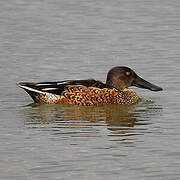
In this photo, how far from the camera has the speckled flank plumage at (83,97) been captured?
13.7 metres

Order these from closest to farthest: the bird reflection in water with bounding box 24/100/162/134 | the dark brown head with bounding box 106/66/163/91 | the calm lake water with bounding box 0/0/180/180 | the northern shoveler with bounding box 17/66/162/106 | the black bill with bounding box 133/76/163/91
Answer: the calm lake water with bounding box 0/0/180/180 → the bird reflection in water with bounding box 24/100/162/134 → the northern shoveler with bounding box 17/66/162/106 → the black bill with bounding box 133/76/163/91 → the dark brown head with bounding box 106/66/163/91

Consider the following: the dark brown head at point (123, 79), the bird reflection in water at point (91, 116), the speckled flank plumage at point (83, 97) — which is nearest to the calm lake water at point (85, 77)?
the bird reflection in water at point (91, 116)

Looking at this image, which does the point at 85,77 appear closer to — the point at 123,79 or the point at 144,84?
the point at 123,79

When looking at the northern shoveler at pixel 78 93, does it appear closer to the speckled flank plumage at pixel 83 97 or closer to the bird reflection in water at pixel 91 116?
the speckled flank plumage at pixel 83 97

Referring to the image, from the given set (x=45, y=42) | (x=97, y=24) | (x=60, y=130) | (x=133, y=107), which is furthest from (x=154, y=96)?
(x=97, y=24)

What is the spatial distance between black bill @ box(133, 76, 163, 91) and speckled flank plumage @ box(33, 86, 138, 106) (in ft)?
1.35

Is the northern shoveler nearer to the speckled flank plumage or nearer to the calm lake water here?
the speckled flank plumage

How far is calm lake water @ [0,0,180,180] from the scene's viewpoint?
909 centimetres

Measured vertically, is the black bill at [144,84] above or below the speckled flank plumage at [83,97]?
above

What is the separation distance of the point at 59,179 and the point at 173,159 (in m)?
1.60

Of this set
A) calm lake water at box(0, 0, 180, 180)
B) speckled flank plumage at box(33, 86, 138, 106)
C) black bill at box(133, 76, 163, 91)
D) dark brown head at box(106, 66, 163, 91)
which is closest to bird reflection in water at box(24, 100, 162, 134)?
calm lake water at box(0, 0, 180, 180)

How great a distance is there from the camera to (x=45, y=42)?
18578mm

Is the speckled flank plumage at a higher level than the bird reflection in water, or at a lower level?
higher

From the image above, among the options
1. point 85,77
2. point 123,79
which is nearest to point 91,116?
point 123,79
